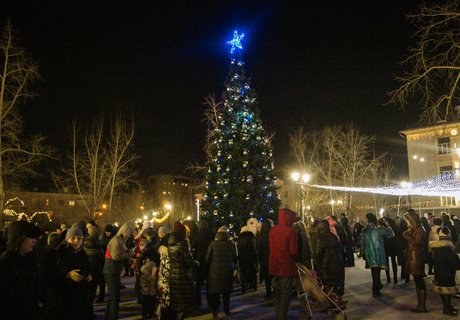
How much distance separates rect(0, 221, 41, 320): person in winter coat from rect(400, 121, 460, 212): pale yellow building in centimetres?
4985

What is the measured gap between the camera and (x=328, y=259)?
8.88 metres

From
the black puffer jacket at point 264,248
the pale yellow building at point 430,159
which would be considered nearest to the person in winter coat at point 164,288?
the black puffer jacket at point 264,248

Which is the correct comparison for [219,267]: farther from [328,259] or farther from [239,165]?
[239,165]

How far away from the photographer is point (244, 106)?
18.3 metres

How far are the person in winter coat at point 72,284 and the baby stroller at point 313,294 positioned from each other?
3743mm

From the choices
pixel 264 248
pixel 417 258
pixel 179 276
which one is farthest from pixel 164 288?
pixel 417 258

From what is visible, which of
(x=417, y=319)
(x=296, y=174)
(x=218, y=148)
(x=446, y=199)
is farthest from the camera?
(x=446, y=199)

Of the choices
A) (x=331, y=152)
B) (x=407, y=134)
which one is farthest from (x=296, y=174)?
(x=407, y=134)

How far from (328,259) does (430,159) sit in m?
50.2

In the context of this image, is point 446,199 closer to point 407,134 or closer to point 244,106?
point 407,134

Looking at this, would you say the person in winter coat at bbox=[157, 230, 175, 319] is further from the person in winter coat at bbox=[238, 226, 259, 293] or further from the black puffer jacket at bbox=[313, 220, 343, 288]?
the person in winter coat at bbox=[238, 226, 259, 293]

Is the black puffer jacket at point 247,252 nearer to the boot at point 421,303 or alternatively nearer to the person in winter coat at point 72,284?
the boot at point 421,303

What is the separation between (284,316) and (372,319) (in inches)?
84.2

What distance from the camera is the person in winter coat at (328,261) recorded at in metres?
8.81
